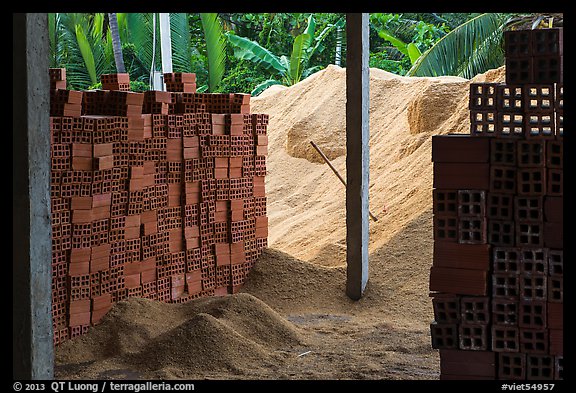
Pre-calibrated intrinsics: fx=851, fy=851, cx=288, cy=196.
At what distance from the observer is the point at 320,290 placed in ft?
41.1

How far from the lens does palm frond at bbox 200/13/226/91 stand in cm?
2427

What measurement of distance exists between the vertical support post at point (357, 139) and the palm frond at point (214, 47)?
13.0 meters

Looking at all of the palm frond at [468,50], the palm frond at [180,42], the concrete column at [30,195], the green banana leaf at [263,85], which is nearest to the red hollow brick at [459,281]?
the concrete column at [30,195]

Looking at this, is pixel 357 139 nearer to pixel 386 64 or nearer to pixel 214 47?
pixel 214 47

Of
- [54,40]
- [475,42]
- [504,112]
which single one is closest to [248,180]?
[504,112]

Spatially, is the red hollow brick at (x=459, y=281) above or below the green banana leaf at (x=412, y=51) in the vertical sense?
below

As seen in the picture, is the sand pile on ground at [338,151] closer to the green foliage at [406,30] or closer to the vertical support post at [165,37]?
the vertical support post at [165,37]

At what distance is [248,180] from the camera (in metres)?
12.8

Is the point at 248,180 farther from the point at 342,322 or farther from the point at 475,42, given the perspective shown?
the point at 475,42

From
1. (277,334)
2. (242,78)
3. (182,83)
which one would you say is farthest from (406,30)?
(277,334)

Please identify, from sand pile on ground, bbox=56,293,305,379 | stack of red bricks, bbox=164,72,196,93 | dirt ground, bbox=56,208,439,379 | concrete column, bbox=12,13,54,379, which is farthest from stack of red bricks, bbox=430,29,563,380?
stack of red bricks, bbox=164,72,196,93

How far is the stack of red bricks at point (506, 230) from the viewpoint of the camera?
717 cm
